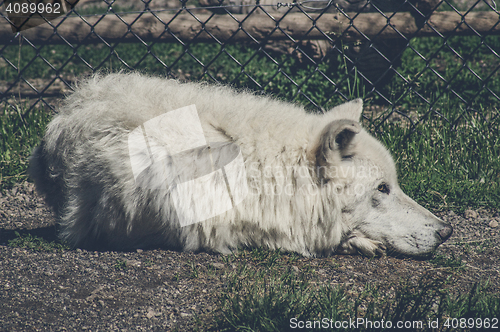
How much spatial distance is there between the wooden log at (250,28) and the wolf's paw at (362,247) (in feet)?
7.55

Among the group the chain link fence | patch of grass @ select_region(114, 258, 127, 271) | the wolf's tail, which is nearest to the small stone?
patch of grass @ select_region(114, 258, 127, 271)

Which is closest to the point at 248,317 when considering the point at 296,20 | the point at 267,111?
the point at 267,111

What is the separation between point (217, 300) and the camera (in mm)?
2191

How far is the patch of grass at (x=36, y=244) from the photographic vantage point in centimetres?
273

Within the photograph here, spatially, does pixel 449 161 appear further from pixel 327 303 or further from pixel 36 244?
pixel 36 244

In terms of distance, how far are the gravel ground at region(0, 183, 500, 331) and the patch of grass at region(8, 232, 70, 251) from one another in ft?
0.13

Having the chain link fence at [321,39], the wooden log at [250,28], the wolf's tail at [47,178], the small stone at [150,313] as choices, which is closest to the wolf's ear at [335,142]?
the small stone at [150,313]

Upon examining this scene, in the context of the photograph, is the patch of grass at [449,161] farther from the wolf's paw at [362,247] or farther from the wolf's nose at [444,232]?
the wolf's paw at [362,247]

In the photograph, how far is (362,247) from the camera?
277cm

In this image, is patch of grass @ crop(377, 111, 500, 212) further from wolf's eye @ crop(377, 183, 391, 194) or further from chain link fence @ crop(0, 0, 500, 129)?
wolf's eye @ crop(377, 183, 391, 194)

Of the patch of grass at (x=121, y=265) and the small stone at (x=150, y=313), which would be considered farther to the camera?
the patch of grass at (x=121, y=265)

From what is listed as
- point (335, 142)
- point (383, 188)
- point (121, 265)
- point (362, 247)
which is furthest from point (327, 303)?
point (121, 265)

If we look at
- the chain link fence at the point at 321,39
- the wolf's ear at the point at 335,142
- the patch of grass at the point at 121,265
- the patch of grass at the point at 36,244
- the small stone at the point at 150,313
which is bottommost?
the small stone at the point at 150,313

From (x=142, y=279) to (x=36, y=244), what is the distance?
879mm
